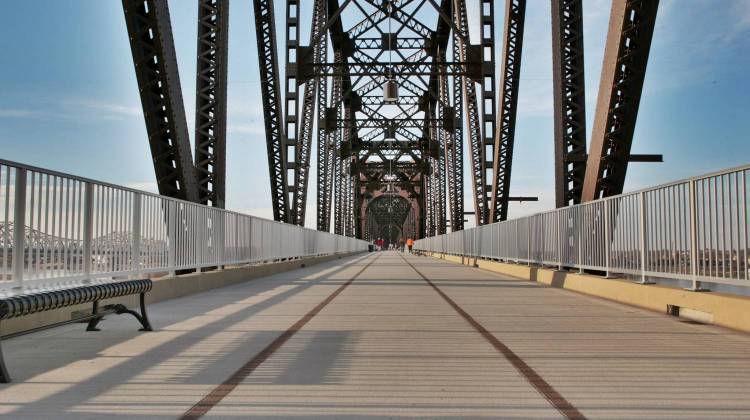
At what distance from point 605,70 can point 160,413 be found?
9669 mm

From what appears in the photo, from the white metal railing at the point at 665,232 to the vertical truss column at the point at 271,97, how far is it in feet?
34.6

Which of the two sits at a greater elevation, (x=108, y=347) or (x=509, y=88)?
(x=509, y=88)

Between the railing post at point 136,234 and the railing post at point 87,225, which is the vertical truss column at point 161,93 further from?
the railing post at point 87,225

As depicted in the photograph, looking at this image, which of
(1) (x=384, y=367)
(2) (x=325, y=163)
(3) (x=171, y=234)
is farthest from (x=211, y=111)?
(2) (x=325, y=163)

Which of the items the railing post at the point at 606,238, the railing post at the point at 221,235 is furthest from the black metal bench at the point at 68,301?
the railing post at the point at 221,235

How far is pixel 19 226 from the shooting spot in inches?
234

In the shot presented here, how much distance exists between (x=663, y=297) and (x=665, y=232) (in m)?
0.76

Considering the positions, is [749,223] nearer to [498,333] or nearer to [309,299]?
[498,333]

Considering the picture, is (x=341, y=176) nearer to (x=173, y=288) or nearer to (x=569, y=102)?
(x=569, y=102)

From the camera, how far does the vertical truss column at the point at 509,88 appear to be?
A: 22.2m

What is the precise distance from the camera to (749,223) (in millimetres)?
6453

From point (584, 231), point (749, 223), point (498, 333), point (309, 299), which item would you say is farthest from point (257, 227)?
point (749, 223)

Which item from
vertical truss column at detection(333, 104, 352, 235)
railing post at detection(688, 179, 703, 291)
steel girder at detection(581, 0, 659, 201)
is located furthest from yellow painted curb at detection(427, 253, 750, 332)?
vertical truss column at detection(333, 104, 352, 235)

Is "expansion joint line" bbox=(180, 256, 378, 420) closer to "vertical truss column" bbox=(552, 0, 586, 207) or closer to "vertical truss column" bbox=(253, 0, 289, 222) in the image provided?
"vertical truss column" bbox=(552, 0, 586, 207)
